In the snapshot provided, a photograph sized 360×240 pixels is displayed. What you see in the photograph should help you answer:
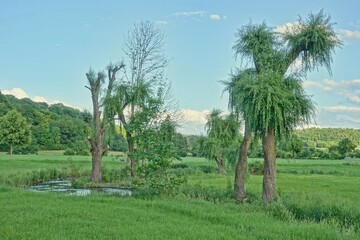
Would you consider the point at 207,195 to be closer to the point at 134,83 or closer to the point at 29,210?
the point at 29,210

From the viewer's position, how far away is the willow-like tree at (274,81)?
17.3 meters

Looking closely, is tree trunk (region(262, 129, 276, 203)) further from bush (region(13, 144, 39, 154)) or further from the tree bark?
bush (region(13, 144, 39, 154))

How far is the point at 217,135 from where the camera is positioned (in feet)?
160

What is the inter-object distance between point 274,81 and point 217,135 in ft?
104

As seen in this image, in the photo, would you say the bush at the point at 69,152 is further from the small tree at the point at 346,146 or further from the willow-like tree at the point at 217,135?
the small tree at the point at 346,146

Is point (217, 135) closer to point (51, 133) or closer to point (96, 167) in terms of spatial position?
point (96, 167)

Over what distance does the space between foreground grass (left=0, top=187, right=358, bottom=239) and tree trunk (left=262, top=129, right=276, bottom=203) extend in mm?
2817

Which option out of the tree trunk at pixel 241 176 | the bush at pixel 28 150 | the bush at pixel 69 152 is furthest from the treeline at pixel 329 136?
the tree trunk at pixel 241 176

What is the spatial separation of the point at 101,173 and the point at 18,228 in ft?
93.7

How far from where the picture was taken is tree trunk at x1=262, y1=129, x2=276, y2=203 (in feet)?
59.8

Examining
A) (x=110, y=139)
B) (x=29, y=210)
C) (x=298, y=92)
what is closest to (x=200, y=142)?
(x=110, y=139)

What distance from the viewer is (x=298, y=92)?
58.7 feet

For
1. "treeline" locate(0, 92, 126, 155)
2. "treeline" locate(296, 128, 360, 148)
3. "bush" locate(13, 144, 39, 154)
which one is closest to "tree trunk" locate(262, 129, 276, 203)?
"treeline" locate(0, 92, 126, 155)

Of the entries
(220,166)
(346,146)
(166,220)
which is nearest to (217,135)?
(220,166)
